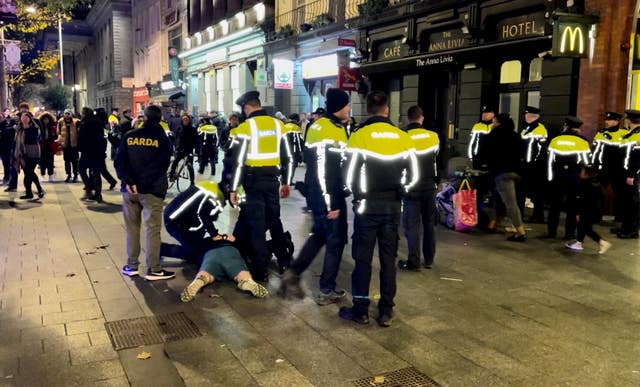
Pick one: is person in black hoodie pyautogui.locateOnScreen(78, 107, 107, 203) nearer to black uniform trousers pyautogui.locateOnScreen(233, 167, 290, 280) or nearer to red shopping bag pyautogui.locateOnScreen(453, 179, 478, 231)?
black uniform trousers pyautogui.locateOnScreen(233, 167, 290, 280)

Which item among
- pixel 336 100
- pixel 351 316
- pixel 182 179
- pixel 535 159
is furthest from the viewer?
pixel 182 179

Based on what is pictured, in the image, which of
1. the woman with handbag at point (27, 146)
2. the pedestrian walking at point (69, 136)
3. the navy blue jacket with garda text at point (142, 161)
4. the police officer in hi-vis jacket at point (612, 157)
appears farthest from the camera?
the pedestrian walking at point (69, 136)

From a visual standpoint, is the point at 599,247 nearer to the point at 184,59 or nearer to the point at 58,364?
the point at 58,364

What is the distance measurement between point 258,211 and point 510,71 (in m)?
9.71

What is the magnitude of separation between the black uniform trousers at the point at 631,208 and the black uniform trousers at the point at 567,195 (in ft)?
2.70

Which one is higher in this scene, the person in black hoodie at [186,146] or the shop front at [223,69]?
the shop front at [223,69]

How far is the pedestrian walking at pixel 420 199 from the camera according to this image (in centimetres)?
693

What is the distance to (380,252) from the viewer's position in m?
5.17

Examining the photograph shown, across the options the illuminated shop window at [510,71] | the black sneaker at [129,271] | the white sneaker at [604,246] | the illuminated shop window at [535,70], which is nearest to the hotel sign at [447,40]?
the illuminated shop window at [510,71]

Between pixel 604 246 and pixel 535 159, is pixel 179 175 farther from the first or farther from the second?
pixel 604 246

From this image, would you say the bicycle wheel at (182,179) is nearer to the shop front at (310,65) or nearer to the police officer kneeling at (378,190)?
the shop front at (310,65)

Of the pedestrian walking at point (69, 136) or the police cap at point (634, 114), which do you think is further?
the pedestrian walking at point (69, 136)

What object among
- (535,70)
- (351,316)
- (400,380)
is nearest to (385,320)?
(351,316)

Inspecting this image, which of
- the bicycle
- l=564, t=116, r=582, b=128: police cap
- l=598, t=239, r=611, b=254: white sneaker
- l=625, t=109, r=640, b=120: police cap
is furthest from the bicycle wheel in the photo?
l=625, t=109, r=640, b=120: police cap
